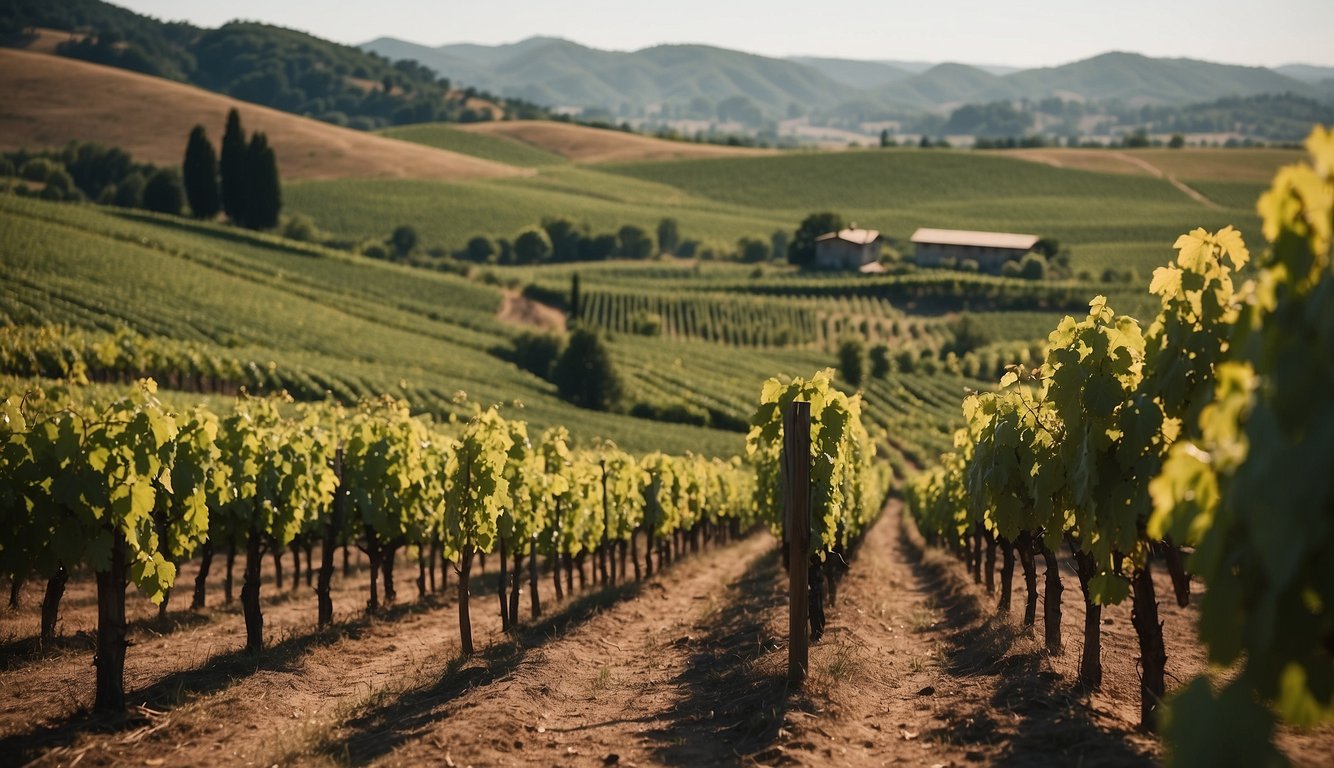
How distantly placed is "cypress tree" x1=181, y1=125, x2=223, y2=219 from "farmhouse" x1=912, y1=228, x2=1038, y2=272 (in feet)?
246

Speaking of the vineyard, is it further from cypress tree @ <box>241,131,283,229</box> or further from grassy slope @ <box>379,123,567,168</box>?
grassy slope @ <box>379,123,567,168</box>

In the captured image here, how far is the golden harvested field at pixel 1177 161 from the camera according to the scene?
516 feet

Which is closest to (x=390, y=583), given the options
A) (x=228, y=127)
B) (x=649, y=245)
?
(x=228, y=127)

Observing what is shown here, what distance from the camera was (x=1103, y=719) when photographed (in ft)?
30.9

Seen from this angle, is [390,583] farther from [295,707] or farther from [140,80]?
[140,80]

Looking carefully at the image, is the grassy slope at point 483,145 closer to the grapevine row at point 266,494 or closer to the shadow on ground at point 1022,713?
the grapevine row at point 266,494

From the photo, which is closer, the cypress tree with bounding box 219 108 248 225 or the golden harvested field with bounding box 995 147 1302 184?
the cypress tree with bounding box 219 108 248 225

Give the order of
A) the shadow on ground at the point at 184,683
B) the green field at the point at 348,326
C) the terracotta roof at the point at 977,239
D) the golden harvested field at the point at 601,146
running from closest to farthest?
the shadow on ground at the point at 184,683 < the green field at the point at 348,326 < the terracotta roof at the point at 977,239 < the golden harvested field at the point at 601,146

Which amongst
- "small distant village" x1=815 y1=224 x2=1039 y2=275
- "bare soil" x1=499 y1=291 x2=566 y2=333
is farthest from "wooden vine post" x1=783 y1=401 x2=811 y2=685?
"small distant village" x1=815 y1=224 x2=1039 y2=275

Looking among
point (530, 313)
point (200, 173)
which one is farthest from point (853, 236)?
point (200, 173)

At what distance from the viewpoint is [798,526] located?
36.1ft

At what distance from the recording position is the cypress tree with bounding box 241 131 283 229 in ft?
339

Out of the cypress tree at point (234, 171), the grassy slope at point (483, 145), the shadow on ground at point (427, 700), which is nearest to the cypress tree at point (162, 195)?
the cypress tree at point (234, 171)

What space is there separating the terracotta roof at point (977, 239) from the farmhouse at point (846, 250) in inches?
251
